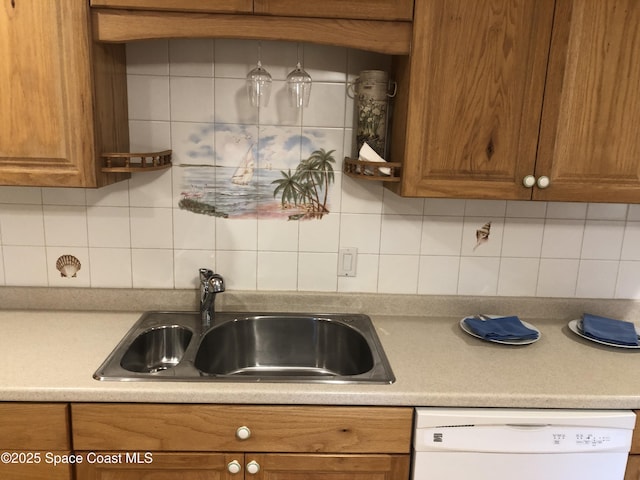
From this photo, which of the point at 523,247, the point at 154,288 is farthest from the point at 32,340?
the point at 523,247

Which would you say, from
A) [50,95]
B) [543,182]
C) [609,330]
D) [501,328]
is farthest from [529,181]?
[50,95]

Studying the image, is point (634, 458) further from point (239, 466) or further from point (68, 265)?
point (68, 265)

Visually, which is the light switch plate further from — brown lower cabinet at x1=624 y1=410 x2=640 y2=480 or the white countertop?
brown lower cabinet at x1=624 y1=410 x2=640 y2=480

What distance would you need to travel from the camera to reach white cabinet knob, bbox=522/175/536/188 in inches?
61.2

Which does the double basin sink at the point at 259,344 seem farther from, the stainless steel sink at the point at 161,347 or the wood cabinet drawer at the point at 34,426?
the wood cabinet drawer at the point at 34,426

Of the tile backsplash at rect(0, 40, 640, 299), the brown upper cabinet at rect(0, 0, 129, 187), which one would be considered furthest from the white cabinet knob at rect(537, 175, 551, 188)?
the brown upper cabinet at rect(0, 0, 129, 187)

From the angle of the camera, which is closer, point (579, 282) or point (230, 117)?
point (230, 117)

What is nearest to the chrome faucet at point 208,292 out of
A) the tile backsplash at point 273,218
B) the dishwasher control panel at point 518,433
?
the tile backsplash at point 273,218

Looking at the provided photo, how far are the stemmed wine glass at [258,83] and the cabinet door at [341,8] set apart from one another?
25 centimetres

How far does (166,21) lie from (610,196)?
137 cm

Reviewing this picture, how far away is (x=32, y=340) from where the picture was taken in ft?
5.30

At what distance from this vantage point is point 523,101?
1522 mm

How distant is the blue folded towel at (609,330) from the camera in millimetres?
1702

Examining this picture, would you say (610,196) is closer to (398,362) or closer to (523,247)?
(523,247)
